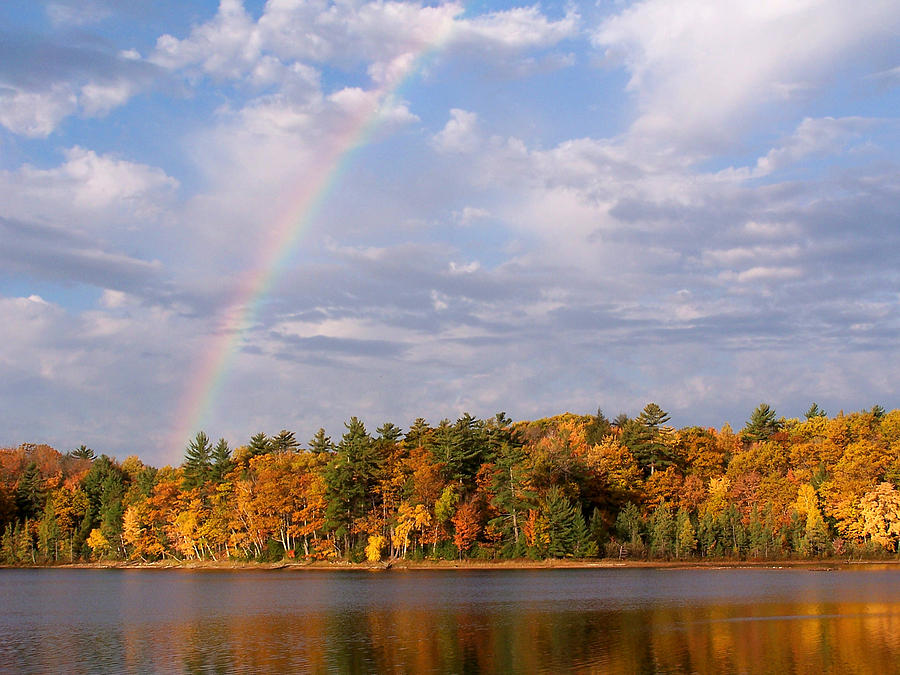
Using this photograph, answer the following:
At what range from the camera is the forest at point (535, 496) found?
343 ft

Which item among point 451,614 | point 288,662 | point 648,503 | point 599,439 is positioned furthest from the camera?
point 599,439

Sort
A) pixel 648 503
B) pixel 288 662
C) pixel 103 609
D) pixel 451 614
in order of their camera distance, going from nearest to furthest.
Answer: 1. pixel 288 662
2. pixel 451 614
3. pixel 103 609
4. pixel 648 503

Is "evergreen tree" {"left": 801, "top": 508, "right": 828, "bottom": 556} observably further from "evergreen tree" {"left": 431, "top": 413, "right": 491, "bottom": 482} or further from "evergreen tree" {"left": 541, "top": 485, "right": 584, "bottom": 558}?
"evergreen tree" {"left": 431, "top": 413, "right": 491, "bottom": 482}

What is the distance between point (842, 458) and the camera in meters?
109

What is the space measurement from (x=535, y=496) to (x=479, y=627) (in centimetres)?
6171

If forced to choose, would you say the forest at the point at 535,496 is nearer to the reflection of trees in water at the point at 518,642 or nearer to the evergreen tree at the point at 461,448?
the evergreen tree at the point at 461,448

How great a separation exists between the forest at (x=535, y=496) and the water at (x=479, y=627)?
77.7 ft

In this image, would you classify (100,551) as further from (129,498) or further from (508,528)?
(508,528)

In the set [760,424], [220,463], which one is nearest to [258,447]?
[220,463]

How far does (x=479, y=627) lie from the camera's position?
4609 centimetres

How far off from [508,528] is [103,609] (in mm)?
58193

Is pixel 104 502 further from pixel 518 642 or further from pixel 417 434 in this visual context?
pixel 518 642

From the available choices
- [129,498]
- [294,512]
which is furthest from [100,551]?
[294,512]

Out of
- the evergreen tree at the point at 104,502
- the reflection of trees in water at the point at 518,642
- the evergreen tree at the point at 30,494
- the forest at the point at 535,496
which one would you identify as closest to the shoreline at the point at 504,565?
the forest at the point at 535,496
